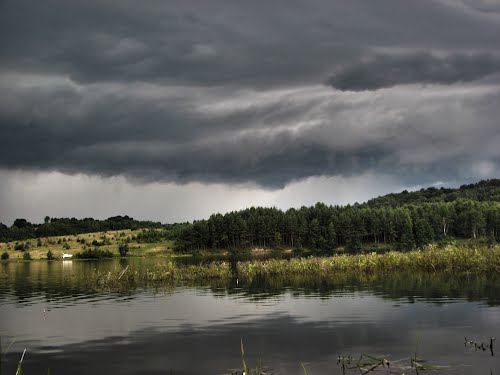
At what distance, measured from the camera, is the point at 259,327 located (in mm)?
40062

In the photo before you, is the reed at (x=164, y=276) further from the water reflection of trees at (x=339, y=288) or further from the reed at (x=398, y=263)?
the reed at (x=398, y=263)

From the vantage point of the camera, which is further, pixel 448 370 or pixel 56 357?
pixel 56 357

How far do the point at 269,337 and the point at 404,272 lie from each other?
48.3 metres

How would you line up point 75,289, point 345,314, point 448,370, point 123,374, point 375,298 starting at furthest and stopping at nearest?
point 75,289, point 375,298, point 345,314, point 123,374, point 448,370

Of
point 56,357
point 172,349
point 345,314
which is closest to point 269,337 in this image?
point 172,349

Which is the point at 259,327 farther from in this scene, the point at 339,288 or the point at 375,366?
the point at 339,288

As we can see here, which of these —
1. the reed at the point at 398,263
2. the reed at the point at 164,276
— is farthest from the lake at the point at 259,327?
the reed at the point at 164,276

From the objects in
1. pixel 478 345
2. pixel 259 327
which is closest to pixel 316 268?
pixel 259 327

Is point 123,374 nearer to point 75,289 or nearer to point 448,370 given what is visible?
point 448,370

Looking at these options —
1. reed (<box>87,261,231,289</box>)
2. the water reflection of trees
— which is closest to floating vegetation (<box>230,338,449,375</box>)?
the water reflection of trees

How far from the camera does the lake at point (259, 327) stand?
1164 inches

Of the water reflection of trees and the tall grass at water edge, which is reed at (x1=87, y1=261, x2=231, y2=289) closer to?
the tall grass at water edge

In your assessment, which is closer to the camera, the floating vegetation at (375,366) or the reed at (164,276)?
the floating vegetation at (375,366)

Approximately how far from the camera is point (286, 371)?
2716 centimetres
